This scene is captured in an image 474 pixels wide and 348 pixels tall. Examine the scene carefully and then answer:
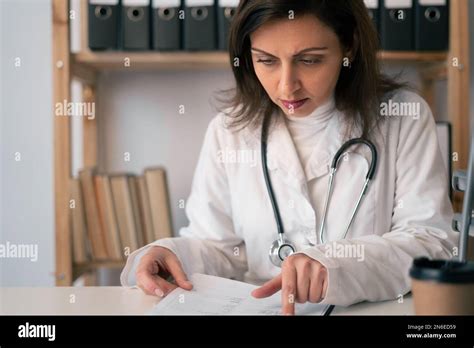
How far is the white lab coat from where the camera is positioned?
83 cm

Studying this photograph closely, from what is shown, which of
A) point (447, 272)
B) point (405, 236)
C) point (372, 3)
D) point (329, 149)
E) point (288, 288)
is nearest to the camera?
point (447, 272)

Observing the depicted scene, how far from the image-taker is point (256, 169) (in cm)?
97

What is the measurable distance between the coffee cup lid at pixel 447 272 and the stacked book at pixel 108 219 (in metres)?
0.90

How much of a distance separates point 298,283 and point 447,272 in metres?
0.19

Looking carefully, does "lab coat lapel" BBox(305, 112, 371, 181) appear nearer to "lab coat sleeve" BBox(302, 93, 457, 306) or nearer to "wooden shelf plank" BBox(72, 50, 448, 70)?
"lab coat sleeve" BBox(302, 93, 457, 306)

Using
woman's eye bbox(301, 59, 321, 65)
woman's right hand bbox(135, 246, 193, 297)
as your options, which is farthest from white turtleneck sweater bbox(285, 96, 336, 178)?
woman's right hand bbox(135, 246, 193, 297)

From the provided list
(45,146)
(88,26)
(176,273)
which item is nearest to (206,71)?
(88,26)

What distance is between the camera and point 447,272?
0.53 m

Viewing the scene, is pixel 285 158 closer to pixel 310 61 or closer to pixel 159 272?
pixel 310 61

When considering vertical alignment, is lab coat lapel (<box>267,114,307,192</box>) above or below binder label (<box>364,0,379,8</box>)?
below

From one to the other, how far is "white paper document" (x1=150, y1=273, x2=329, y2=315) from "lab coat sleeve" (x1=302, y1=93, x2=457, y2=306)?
0.05 m

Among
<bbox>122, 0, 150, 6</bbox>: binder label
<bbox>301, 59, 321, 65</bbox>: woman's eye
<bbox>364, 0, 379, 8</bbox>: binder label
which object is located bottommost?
<bbox>301, 59, 321, 65</bbox>: woman's eye

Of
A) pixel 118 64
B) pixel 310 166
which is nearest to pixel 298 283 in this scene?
pixel 310 166

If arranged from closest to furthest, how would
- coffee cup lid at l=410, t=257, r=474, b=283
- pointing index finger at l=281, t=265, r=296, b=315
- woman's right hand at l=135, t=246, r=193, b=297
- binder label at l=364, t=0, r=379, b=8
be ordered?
coffee cup lid at l=410, t=257, r=474, b=283
pointing index finger at l=281, t=265, r=296, b=315
woman's right hand at l=135, t=246, r=193, b=297
binder label at l=364, t=0, r=379, b=8
